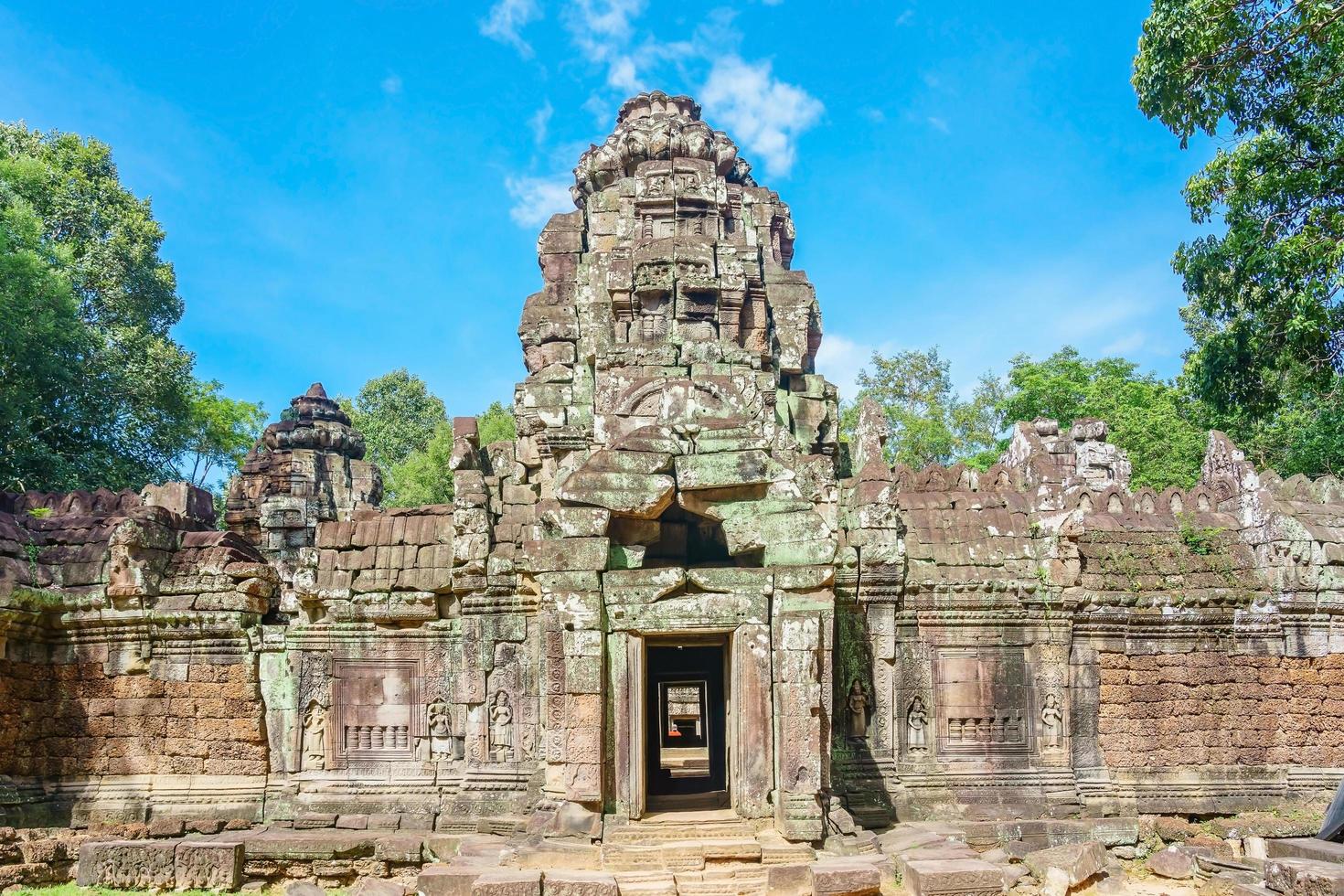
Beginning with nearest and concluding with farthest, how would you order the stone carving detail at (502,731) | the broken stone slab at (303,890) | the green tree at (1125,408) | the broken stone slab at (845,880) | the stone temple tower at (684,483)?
the broken stone slab at (845,880) < the stone temple tower at (684,483) < the broken stone slab at (303,890) < the stone carving detail at (502,731) < the green tree at (1125,408)

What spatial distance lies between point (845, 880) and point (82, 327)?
17062 millimetres

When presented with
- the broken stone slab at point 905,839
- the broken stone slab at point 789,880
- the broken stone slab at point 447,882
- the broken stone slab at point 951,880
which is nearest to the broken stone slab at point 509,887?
the broken stone slab at point 447,882

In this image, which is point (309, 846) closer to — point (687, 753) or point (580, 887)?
point (580, 887)

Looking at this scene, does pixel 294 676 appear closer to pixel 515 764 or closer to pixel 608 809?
pixel 515 764

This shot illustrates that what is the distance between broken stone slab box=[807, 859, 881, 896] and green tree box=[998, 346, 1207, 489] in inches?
613

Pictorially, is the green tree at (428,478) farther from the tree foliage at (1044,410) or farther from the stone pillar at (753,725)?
the stone pillar at (753,725)

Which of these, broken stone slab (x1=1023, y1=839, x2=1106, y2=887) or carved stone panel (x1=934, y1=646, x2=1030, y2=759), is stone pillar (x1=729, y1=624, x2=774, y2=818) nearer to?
broken stone slab (x1=1023, y1=839, x2=1106, y2=887)

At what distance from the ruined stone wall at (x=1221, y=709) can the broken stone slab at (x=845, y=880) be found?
4.27 metres

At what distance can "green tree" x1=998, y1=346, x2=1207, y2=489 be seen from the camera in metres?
20.7

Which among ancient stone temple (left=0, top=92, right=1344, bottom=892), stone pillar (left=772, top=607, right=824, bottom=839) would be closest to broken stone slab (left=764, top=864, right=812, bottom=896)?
stone pillar (left=772, top=607, right=824, bottom=839)

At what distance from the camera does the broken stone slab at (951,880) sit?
21.2 ft

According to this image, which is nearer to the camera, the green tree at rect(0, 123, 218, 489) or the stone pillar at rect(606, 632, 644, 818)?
the stone pillar at rect(606, 632, 644, 818)

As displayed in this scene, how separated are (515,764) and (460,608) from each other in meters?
1.53

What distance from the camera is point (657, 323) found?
11.4 meters
